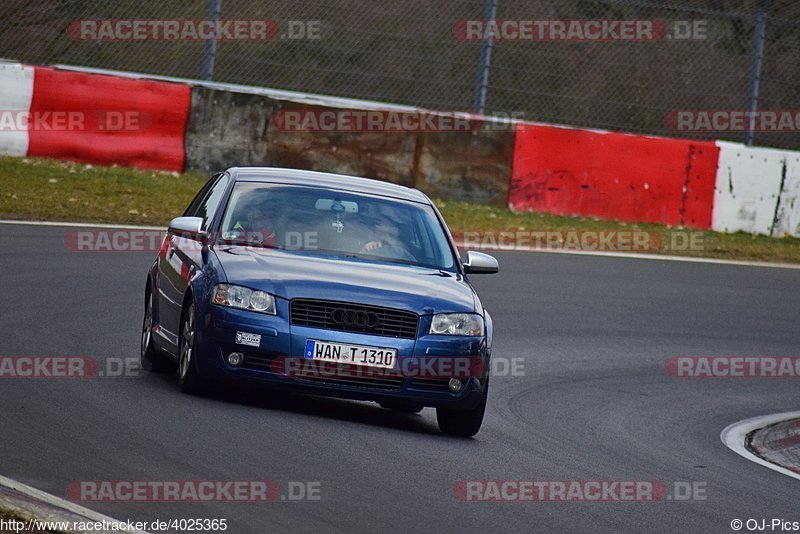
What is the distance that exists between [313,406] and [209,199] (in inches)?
69.9

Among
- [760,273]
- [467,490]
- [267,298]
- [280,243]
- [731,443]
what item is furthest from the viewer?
[760,273]

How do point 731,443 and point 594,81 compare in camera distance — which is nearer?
point 731,443

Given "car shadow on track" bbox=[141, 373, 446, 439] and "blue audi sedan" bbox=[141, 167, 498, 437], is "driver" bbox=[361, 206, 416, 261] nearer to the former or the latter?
"blue audi sedan" bbox=[141, 167, 498, 437]

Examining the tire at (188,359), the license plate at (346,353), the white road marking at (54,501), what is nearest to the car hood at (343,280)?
the license plate at (346,353)

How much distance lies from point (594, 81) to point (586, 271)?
12452 millimetres

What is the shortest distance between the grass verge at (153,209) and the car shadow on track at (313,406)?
25.5 ft

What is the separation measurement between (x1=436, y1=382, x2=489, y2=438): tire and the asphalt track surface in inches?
4.8

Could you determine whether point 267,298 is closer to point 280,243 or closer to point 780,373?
point 280,243

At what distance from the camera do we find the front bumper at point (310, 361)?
837cm

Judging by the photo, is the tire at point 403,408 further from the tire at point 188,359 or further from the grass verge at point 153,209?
the grass verge at point 153,209

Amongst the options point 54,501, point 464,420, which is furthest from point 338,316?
point 54,501

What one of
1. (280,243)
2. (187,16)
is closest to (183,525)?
(280,243)

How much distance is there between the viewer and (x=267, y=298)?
27.7 ft

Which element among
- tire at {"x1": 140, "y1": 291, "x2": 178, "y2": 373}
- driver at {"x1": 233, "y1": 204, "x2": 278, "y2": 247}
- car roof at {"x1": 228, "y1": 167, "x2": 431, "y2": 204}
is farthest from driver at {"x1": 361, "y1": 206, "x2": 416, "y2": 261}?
tire at {"x1": 140, "y1": 291, "x2": 178, "y2": 373}
